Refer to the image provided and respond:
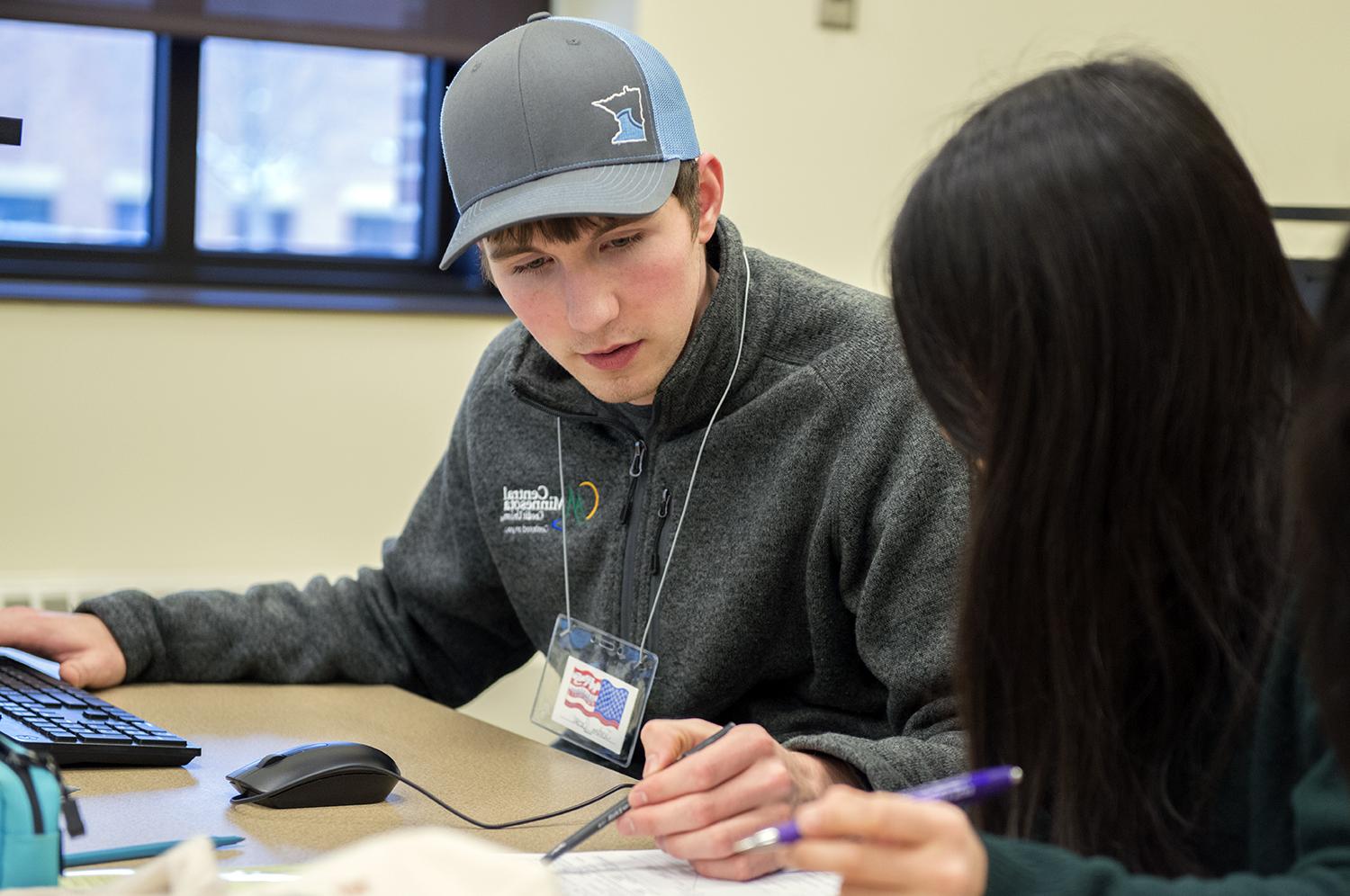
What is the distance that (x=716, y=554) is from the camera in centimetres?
145

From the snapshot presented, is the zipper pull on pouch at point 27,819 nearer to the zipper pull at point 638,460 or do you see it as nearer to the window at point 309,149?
the zipper pull at point 638,460

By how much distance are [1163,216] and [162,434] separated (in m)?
2.18

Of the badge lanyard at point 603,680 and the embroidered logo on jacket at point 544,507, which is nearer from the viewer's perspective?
the badge lanyard at point 603,680

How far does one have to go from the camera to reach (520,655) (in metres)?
1.80

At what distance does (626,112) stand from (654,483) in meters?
0.37

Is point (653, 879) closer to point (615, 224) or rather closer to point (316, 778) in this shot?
point (316, 778)

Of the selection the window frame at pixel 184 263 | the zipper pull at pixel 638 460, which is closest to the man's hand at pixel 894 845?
the zipper pull at pixel 638 460

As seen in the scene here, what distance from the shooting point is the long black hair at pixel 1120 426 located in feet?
2.64

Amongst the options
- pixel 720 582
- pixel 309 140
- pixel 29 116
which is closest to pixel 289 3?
pixel 309 140

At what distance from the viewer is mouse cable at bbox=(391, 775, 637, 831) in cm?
112

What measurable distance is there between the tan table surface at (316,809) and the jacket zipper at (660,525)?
0.72ft

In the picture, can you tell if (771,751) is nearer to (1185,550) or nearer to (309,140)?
(1185,550)

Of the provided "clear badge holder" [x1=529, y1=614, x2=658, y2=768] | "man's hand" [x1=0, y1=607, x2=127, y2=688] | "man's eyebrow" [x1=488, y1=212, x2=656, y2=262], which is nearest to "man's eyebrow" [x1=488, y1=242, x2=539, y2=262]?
"man's eyebrow" [x1=488, y1=212, x2=656, y2=262]

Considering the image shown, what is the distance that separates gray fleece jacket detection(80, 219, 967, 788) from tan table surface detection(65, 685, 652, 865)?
0.28ft
